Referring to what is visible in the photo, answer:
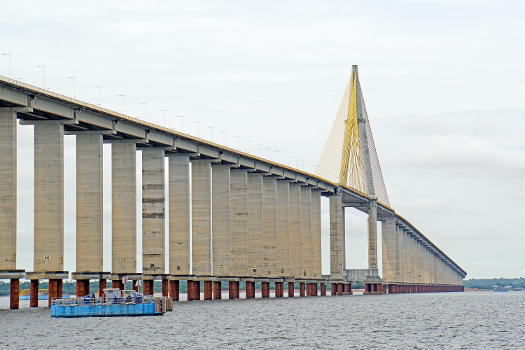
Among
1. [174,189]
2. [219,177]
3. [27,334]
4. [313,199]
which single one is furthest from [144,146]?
[313,199]

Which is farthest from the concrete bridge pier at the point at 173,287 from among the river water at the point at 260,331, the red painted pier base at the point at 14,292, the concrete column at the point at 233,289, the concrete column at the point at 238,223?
the red painted pier base at the point at 14,292

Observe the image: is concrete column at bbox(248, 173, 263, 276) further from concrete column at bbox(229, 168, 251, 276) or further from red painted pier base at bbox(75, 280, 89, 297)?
red painted pier base at bbox(75, 280, 89, 297)

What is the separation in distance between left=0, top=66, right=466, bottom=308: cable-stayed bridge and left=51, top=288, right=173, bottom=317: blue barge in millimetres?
5122

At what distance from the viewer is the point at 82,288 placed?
343 feet

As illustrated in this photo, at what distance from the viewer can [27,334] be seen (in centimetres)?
7344

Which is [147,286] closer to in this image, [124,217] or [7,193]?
[124,217]

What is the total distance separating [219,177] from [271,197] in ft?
71.1

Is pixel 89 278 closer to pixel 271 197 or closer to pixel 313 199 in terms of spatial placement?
pixel 271 197

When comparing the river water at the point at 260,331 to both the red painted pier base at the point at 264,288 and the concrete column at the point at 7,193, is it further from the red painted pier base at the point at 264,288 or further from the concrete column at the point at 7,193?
the red painted pier base at the point at 264,288

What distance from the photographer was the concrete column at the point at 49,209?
3829 inches

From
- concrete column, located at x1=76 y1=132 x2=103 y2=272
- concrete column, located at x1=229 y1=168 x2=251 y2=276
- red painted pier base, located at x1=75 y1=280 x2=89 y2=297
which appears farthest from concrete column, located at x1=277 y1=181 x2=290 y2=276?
concrete column, located at x1=76 y1=132 x2=103 y2=272

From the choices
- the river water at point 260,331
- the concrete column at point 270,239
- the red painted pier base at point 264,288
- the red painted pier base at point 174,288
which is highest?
the concrete column at point 270,239

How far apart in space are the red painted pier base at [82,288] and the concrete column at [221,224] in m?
33.9

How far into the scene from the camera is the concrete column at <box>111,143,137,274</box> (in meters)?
111
